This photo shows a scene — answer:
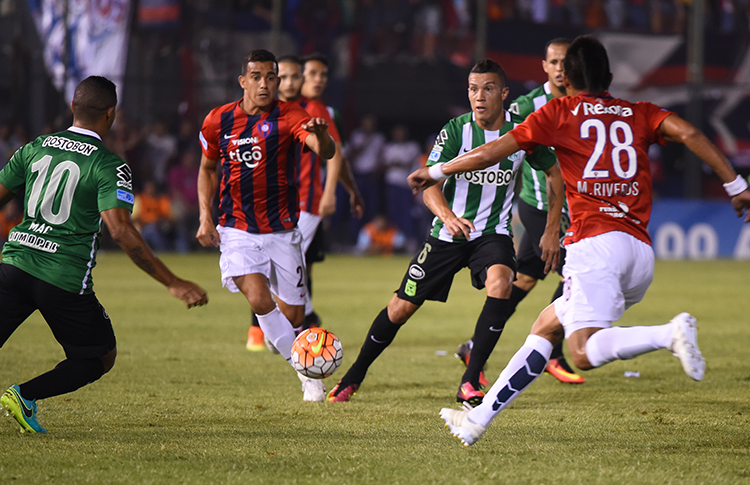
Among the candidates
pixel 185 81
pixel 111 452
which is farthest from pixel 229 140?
pixel 185 81

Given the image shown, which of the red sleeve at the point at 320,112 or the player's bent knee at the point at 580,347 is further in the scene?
Answer: the red sleeve at the point at 320,112

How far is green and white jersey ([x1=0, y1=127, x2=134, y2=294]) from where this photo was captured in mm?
4648

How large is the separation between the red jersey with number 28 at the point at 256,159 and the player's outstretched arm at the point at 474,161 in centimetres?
188

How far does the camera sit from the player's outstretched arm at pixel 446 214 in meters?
5.66

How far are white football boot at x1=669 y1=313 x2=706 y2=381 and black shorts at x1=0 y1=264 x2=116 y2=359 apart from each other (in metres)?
2.78

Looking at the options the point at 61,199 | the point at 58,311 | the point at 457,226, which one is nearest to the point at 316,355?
the point at 457,226

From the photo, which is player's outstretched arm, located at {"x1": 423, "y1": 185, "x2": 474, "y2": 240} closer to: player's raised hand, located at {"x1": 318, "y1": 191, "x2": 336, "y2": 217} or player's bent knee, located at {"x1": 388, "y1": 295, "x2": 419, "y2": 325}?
player's bent knee, located at {"x1": 388, "y1": 295, "x2": 419, "y2": 325}

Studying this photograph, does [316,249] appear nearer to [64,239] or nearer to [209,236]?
[209,236]

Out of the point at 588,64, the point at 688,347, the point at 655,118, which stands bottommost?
the point at 688,347

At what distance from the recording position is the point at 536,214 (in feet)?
23.4

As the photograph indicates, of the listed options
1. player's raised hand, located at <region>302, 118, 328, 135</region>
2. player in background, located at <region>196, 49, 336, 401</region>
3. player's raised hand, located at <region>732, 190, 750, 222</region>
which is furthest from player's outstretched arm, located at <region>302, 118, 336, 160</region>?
player's raised hand, located at <region>732, 190, 750, 222</region>

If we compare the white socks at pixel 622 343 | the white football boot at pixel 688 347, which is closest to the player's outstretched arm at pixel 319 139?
the white socks at pixel 622 343

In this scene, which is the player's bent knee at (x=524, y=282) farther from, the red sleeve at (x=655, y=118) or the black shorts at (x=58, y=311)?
the black shorts at (x=58, y=311)

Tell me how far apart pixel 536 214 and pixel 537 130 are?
276 cm
